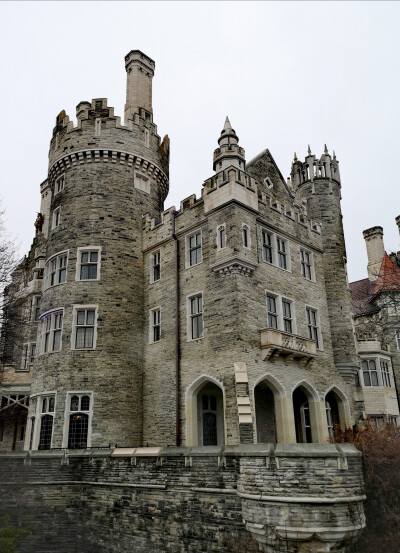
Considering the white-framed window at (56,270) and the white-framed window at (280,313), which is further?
the white-framed window at (56,270)

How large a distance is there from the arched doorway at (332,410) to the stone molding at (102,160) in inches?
635

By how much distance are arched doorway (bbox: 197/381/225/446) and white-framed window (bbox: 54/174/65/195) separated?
14090mm

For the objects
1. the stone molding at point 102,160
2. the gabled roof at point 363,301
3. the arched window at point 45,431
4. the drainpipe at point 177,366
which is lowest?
the arched window at point 45,431

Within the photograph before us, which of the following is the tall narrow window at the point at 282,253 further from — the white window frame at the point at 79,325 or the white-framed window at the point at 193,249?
the white window frame at the point at 79,325

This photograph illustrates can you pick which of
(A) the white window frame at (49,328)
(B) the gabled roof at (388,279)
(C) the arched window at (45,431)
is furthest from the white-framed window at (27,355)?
(B) the gabled roof at (388,279)

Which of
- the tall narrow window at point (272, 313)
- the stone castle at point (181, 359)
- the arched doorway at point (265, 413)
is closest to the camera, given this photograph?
the stone castle at point (181, 359)

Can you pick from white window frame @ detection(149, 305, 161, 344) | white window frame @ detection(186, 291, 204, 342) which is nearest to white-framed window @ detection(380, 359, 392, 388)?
white window frame @ detection(186, 291, 204, 342)

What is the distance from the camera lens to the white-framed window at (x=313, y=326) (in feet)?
82.5

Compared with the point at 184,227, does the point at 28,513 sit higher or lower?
lower

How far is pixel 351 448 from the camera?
1384cm

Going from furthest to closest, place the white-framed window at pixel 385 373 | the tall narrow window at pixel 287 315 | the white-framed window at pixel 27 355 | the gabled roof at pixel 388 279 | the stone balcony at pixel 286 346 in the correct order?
the white-framed window at pixel 27 355, the white-framed window at pixel 385 373, the tall narrow window at pixel 287 315, the gabled roof at pixel 388 279, the stone balcony at pixel 286 346

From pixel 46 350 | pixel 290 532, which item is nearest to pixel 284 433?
pixel 290 532

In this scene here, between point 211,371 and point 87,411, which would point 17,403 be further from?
point 211,371

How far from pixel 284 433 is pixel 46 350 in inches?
491
